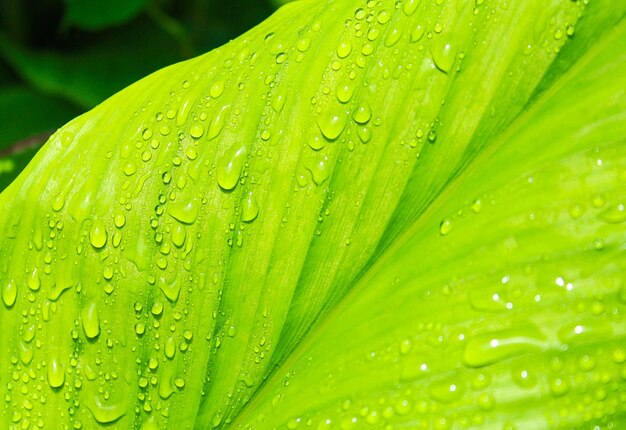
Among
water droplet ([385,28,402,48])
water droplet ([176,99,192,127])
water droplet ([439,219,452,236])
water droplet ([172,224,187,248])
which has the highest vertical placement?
water droplet ([176,99,192,127])

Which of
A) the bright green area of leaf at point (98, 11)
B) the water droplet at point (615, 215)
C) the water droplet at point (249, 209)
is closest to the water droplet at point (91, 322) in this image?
the water droplet at point (249, 209)

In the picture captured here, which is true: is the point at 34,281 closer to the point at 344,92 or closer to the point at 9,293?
the point at 9,293

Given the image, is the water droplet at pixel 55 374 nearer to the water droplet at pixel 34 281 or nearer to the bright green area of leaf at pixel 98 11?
the water droplet at pixel 34 281

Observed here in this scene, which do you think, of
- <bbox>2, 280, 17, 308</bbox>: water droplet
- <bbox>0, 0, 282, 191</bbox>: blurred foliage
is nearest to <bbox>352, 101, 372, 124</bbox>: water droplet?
<bbox>2, 280, 17, 308</bbox>: water droplet

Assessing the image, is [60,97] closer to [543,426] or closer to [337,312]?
[337,312]

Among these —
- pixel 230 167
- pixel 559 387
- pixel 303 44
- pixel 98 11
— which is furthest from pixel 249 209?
pixel 98 11

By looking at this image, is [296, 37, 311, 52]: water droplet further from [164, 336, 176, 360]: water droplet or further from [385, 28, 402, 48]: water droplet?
[164, 336, 176, 360]: water droplet

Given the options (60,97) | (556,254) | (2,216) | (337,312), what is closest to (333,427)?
(337,312)
